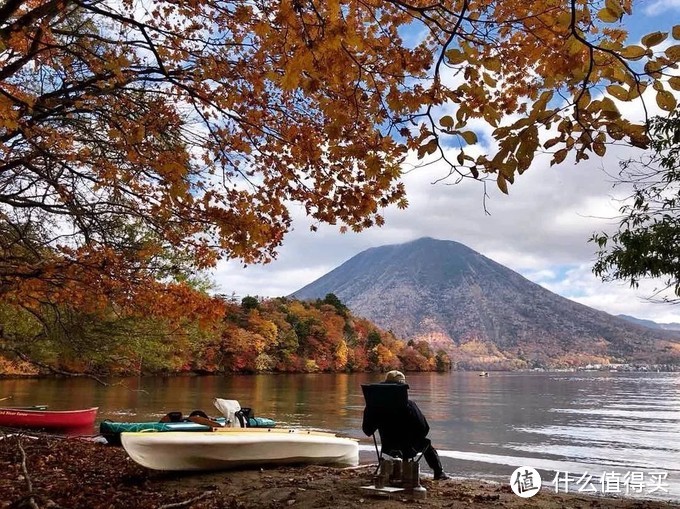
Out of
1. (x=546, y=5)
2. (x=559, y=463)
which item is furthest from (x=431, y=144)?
(x=559, y=463)

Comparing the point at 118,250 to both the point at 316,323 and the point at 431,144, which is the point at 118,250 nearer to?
the point at 431,144

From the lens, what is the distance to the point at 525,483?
9227 millimetres

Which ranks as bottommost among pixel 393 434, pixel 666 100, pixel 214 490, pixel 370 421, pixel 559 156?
pixel 214 490

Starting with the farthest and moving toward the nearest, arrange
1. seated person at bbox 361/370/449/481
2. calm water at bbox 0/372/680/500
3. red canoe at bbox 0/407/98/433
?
red canoe at bbox 0/407/98/433
calm water at bbox 0/372/680/500
seated person at bbox 361/370/449/481

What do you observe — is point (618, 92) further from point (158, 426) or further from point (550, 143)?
point (158, 426)

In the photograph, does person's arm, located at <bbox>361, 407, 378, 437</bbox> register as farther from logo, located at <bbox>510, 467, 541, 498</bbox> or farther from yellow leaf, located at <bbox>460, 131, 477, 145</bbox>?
yellow leaf, located at <bbox>460, 131, 477, 145</bbox>

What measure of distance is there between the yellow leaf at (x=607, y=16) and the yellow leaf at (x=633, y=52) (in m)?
0.16

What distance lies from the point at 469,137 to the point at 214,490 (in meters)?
6.43

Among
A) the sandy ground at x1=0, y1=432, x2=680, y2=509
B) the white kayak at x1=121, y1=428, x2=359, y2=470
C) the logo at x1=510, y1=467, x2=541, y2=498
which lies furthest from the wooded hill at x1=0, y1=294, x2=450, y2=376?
the logo at x1=510, y1=467, x2=541, y2=498

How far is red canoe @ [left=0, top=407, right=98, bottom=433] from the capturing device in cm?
1374

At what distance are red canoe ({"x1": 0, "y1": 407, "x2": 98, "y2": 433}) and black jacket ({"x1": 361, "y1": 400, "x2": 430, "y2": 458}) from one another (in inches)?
422

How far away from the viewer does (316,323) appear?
250 ft

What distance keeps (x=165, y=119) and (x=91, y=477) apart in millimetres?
5191

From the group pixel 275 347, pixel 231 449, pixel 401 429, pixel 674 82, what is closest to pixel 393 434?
pixel 401 429
